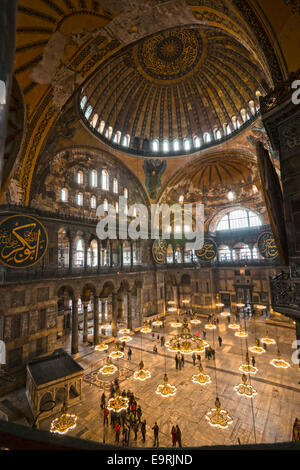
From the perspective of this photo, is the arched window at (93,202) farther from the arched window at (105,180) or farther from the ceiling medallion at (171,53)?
the ceiling medallion at (171,53)

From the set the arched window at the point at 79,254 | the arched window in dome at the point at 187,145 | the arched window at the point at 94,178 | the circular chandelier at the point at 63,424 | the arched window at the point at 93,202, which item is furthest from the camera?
the arched window at the point at 79,254

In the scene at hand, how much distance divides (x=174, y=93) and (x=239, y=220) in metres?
13.8

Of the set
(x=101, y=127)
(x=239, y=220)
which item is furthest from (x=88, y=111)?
(x=239, y=220)

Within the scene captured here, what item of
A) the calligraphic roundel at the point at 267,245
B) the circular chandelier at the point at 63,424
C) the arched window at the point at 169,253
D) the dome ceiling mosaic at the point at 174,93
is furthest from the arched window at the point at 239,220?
the circular chandelier at the point at 63,424

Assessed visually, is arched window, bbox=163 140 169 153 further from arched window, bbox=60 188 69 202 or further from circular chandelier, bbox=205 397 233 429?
circular chandelier, bbox=205 397 233 429

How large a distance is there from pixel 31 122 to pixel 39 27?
→ 3661 mm

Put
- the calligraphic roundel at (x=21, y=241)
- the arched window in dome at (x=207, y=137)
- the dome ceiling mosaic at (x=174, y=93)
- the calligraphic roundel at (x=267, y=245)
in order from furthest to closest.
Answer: the arched window in dome at (x=207, y=137), the calligraphic roundel at (x=267, y=245), the dome ceiling mosaic at (x=174, y=93), the calligraphic roundel at (x=21, y=241)

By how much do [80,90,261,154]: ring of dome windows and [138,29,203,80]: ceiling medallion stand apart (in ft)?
14.2

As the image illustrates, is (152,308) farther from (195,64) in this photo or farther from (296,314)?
(195,64)

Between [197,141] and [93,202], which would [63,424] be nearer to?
[93,202]

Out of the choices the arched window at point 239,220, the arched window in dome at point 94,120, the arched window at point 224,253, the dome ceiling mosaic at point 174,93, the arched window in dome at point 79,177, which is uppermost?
the dome ceiling mosaic at point 174,93

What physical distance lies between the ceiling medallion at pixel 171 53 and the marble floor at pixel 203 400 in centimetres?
1674

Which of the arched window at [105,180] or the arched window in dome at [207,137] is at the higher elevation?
the arched window in dome at [207,137]

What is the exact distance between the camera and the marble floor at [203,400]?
6.98 meters
